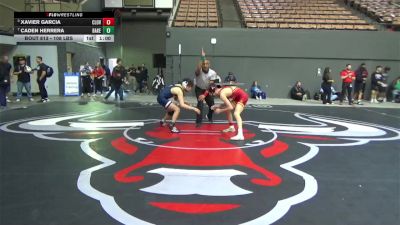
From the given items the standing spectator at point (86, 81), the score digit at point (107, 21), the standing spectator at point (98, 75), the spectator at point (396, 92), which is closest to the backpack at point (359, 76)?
the spectator at point (396, 92)

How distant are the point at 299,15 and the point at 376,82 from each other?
5813mm

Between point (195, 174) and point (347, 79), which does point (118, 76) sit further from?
point (195, 174)

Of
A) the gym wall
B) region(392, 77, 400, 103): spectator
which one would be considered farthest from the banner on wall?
region(392, 77, 400, 103): spectator

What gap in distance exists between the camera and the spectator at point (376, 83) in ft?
54.1

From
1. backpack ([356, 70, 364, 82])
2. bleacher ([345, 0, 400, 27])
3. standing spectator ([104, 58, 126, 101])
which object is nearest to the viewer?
standing spectator ([104, 58, 126, 101])

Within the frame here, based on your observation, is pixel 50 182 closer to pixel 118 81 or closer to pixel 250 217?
pixel 250 217

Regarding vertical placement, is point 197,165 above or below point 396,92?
below

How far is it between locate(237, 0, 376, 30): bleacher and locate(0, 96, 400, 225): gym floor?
9969 millimetres

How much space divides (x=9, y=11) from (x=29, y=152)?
12.9 meters

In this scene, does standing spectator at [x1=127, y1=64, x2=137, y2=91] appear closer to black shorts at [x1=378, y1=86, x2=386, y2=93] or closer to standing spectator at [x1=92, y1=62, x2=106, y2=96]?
standing spectator at [x1=92, y1=62, x2=106, y2=96]

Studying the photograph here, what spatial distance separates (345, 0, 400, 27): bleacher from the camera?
63.6ft

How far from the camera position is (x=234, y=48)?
17828mm

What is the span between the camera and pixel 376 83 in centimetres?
1655
